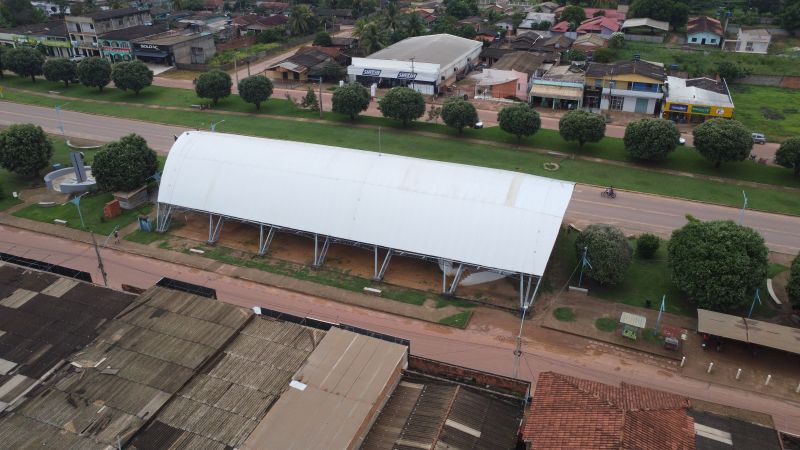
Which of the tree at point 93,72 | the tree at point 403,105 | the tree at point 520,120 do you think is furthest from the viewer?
the tree at point 93,72

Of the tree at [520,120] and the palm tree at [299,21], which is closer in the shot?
the tree at [520,120]

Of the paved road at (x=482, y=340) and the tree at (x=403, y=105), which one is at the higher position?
the tree at (x=403, y=105)

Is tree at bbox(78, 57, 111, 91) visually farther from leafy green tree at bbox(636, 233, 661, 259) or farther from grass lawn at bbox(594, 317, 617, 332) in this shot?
grass lawn at bbox(594, 317, 617, 332)

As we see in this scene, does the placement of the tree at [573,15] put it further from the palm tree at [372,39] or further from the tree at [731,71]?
the palm tree at [372,39]

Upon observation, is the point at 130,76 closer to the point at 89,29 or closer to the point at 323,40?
the point at 89,29

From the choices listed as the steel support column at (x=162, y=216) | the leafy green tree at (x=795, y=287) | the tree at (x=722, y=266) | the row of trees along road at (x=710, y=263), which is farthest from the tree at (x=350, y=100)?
the leafy green tree at (x=795, y=287)

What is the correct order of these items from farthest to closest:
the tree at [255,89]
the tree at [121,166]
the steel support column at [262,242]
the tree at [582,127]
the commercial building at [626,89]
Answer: the tree at [255,89] → the commercial building at [626,89] → the tree at [582,127] → the tree at [121,166] → the steel support column at [262,242]

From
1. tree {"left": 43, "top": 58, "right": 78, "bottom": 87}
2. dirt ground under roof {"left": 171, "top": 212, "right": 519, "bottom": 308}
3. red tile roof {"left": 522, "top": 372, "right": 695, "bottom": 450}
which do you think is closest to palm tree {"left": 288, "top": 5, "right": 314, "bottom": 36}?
tree {"left": 43, "top": 58, "right": 78, "bottom": 87}
